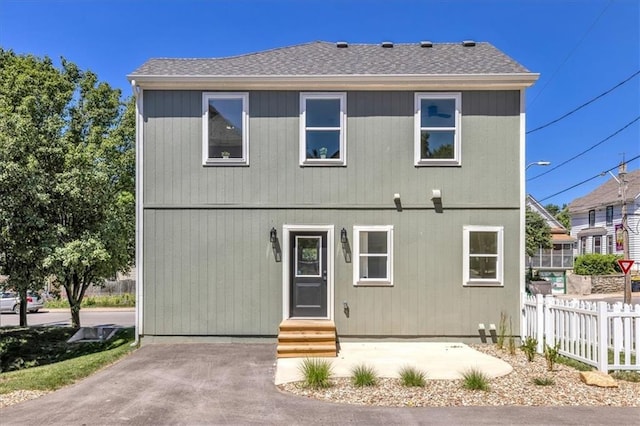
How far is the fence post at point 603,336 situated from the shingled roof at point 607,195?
28.9 metres

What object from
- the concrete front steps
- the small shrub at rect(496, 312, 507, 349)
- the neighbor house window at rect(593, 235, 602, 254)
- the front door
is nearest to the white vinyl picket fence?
the small shrub at rect(496, 312, 507, 349)

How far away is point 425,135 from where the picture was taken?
8.58m

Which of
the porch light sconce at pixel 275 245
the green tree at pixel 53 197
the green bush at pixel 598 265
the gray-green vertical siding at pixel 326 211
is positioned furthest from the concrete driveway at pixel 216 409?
the green bush at pixel 598 265

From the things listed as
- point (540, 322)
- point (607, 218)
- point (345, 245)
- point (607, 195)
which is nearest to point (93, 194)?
point (345, 245)

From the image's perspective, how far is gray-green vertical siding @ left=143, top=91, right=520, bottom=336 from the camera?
27.8 ft

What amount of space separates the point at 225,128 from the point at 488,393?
680 centimetres

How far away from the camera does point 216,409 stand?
503 centimetres

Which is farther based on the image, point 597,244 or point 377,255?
point 597,244

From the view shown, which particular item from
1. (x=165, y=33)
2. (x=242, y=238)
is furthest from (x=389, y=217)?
(x=165, y=33)

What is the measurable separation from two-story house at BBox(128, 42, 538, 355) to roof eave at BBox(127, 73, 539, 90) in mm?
36

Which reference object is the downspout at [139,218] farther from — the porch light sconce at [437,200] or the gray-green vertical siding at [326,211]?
the porch light sconce at [437,200]

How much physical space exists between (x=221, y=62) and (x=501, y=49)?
6771 millimetres

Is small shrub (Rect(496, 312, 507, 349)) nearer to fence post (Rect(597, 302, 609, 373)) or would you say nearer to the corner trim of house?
fence post (Rect(597, 302, 609, 373))

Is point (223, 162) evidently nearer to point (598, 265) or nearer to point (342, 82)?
point (342, 82)
